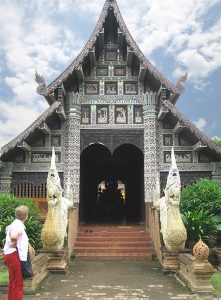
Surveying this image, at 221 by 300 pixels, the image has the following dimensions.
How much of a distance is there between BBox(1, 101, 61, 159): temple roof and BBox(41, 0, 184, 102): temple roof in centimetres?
67

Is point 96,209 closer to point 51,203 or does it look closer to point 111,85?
point 111,85

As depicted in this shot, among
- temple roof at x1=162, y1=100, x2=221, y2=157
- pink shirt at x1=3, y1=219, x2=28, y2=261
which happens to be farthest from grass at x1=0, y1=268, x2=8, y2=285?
temple roof at x1=162, y1=100, x2=221, y2=157

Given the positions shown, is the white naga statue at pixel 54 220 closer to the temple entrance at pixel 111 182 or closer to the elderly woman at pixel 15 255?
the elderly woman at pixel 15 255

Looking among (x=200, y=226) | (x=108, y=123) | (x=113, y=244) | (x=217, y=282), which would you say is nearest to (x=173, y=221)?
(x=200, y=226)

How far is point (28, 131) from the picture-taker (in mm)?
12234

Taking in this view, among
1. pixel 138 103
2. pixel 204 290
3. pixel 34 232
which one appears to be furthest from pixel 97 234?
pixel 204 290

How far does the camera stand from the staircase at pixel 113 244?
10.8 metres

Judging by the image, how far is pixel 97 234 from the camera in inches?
480

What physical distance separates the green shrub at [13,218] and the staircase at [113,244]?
1.44 m

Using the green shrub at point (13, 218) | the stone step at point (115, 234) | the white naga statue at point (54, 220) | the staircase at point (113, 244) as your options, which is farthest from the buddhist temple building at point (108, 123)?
the white naga statue at point (54, 220)

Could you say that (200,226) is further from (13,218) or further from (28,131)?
(28,131)

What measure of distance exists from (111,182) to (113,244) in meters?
10.3

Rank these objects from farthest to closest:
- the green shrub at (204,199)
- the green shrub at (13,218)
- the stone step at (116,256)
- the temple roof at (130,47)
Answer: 1. the temple roof at (130,47)
2. the stone step at (116,256)
3. the green shrub at (204,199)
4. the green shrub at (13,218)

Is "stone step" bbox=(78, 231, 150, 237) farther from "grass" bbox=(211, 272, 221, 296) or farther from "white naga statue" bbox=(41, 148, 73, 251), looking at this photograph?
"grass" bbox=(211, 272, 221, 296)
